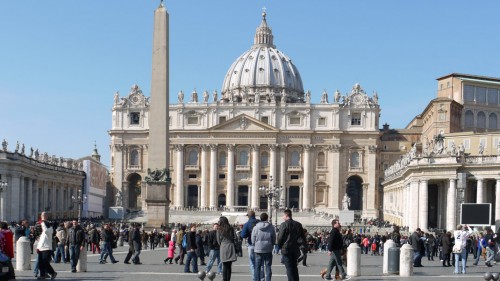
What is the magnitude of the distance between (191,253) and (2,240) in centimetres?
722

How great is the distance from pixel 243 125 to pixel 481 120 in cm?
2973

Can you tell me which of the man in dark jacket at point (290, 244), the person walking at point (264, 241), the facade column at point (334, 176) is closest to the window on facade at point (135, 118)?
the facade column at point (334, 176)

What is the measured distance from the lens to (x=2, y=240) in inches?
672

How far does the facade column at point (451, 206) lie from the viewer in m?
55.1

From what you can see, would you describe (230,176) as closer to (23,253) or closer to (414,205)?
(414,205)

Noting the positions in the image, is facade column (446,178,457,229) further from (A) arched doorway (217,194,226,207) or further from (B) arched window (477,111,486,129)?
(A) arched doorway (217,194,226,207)

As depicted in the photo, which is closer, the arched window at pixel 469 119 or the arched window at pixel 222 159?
the arched window at pixel 469 119

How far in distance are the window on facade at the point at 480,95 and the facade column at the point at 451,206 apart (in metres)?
34.9

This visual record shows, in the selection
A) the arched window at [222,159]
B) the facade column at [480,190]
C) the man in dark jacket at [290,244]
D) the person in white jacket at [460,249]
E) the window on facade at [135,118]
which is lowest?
the person in white jacket at [460,249]

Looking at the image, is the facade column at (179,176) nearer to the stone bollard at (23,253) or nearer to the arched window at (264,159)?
the arched window at (264,159)

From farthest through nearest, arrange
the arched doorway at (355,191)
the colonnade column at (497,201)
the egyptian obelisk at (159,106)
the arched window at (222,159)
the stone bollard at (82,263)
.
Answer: the arched doorway at (355,191) → the arched window at (222,159) → the colonnade column at (497,201) → the egyptian obelisk at (159,106) → the stone bollard at (82,263)

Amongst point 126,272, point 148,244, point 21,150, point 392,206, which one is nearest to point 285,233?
point 126,272

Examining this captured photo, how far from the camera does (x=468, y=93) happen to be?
88938 millimetres

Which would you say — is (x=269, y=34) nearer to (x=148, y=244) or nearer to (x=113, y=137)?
(x=113, y=137)
